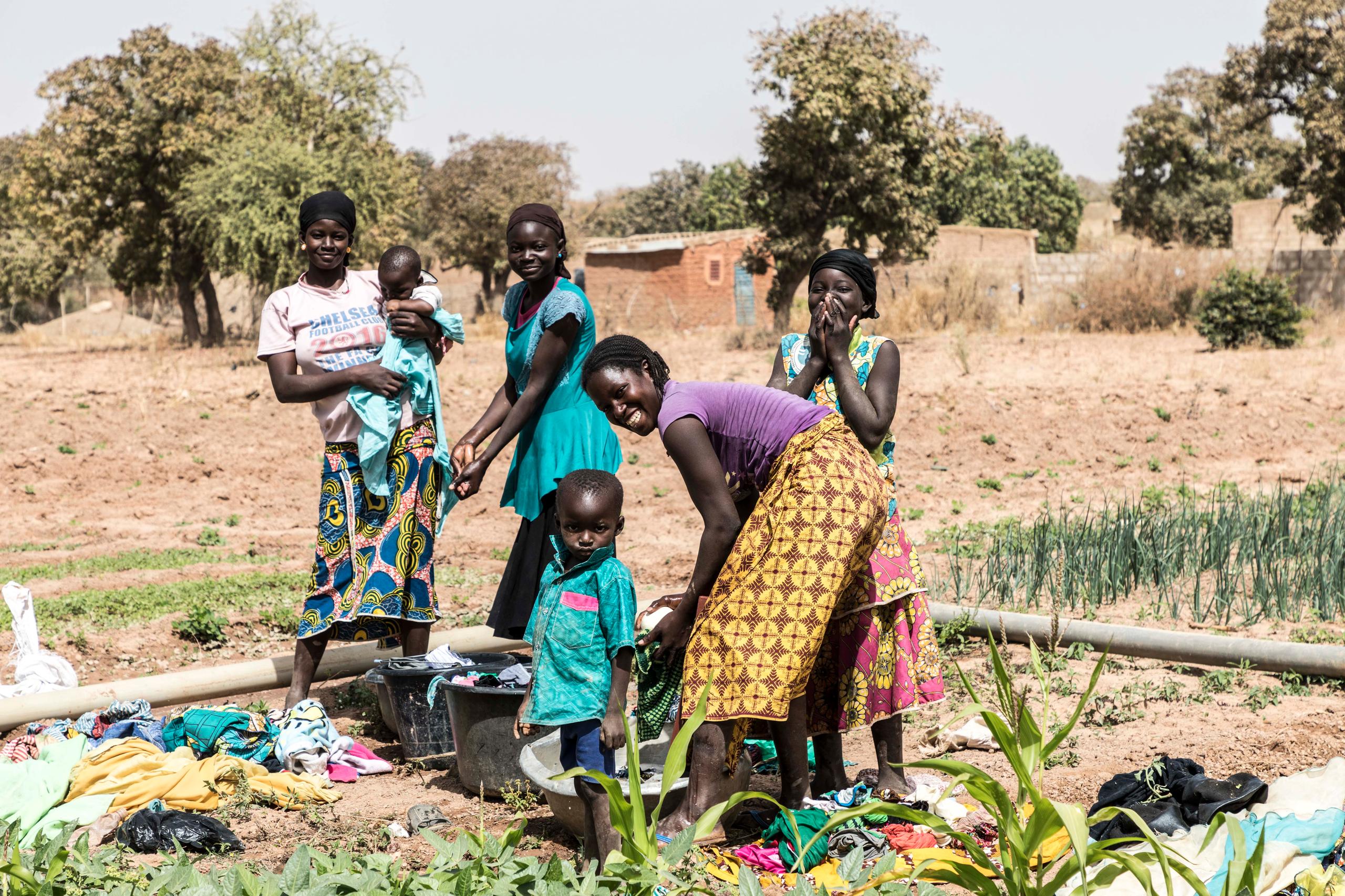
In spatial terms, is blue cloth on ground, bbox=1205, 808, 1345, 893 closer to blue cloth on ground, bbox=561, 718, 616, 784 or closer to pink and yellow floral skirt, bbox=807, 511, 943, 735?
pink and yellow floral skirt, bbox=807, 511, 943, 735

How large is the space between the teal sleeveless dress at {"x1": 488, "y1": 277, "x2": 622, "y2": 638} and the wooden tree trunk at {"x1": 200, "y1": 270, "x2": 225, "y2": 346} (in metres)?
23.3

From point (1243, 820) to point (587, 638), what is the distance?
1.72 metres

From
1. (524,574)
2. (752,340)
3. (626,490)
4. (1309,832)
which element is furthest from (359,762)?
(752,340)

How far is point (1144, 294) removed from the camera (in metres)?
20.0

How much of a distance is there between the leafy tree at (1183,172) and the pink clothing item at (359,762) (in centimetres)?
3620

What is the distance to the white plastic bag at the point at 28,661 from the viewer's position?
4812mm

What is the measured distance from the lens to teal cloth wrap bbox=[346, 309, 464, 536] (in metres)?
4.51

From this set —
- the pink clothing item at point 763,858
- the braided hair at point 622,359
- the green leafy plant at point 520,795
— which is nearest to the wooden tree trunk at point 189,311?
the green leafy plant at point 520,795

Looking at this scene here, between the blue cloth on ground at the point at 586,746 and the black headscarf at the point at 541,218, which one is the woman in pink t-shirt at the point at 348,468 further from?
the blue cloth on ground at the point at 586,746

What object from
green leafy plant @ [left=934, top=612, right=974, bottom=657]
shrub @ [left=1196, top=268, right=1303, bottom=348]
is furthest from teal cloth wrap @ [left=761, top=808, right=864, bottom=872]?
shrub @ [left=1196, top=268, right=1303, bottom=348]

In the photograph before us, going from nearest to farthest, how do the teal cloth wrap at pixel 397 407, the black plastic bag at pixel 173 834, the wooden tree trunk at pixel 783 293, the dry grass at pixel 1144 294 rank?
the black plastic bag at pixel 173 834
the teal cloth wrap at pixel 397 407
the dry grass at pixel 1144 294
the wooden tree trunk at pixel 783 293

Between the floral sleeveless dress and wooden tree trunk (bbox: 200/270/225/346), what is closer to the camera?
the floral sleeveless dress

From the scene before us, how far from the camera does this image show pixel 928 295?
21547 mm

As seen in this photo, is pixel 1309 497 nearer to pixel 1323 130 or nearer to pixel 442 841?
pixel 442 841
